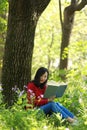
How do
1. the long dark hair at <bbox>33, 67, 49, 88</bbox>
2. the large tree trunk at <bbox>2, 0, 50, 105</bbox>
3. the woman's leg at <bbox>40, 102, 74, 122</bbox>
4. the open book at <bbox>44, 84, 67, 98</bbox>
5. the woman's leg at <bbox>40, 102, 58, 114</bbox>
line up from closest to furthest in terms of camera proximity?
the open book at <bbox>44, 84, 67, 98</bbox>
the woman's leg at <bbox>40, 102, 74, 122</bbox>
the woman's leg at <bbox>40, 102, 58, 114</bbox>
the long dark hair at <bbox>33, 67, 49, 88</bbox>
the large tree trunk at <bbox>2, 0, 50, 105</bbox>

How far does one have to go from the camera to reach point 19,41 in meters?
9.92

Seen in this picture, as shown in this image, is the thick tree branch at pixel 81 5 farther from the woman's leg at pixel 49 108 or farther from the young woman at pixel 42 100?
the woman's leg at pixel 49 108

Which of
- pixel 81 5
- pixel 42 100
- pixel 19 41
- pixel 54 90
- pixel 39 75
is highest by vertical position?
pixel 81 5

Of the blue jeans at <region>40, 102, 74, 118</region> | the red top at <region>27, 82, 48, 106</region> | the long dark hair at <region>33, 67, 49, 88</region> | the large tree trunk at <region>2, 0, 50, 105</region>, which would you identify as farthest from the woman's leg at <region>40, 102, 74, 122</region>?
the large tree trunk at <region>2, 0, 50, 105</region>

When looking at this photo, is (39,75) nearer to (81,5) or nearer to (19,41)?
(19,41)

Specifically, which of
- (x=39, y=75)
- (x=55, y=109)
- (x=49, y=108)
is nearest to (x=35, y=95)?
(x=39, y=75)

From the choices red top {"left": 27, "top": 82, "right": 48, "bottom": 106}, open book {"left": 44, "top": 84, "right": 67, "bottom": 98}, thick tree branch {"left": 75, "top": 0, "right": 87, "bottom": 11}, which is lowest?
red top {"left": 27, "top": 82, "right": 48, "bottom": 106}

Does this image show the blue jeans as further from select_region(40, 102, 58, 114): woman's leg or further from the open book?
the open book

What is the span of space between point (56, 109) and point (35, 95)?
77 cm

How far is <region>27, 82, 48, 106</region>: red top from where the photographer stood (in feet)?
26.5

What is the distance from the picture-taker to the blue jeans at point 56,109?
8.02 m

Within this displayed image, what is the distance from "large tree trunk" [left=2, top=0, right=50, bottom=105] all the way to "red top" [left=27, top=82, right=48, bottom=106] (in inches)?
46.2

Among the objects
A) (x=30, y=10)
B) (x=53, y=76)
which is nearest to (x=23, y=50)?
(x=30, y=10)

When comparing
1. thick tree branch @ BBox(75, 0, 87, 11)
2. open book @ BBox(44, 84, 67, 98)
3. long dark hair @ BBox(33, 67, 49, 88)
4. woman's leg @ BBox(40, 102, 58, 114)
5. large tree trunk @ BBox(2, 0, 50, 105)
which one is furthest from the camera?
thick tree branch @ BBox(75, 0, 87, 11)
